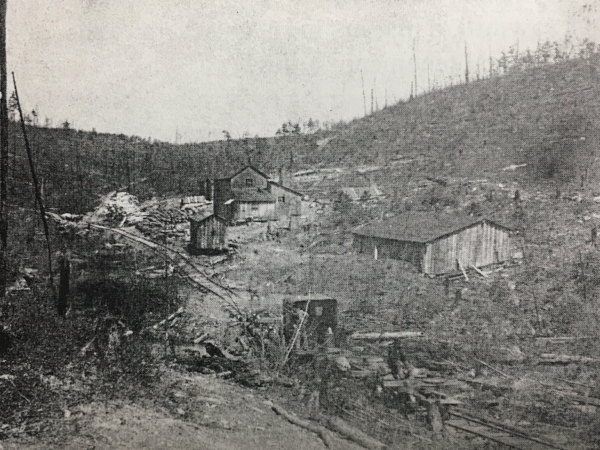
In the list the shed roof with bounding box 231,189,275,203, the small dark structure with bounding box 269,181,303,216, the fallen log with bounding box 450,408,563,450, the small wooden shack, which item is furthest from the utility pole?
the fallen log with bounding box 450,408,563,450

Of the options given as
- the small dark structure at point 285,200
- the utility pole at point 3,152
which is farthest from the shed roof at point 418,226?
the utility pole at point 3,152

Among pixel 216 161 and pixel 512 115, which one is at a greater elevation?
pixel 512 115

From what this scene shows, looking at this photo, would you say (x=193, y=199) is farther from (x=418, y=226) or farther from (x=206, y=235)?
(x=418, y=226)

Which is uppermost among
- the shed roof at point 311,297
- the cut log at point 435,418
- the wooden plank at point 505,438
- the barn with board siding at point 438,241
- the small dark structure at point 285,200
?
the small dark structure at point 285,200

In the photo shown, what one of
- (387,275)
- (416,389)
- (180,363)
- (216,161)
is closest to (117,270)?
(180,363)

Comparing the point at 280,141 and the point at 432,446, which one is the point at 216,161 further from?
the point at 432,446

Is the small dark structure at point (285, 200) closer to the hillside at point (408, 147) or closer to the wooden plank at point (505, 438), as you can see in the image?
the hillside at point (408, 147)

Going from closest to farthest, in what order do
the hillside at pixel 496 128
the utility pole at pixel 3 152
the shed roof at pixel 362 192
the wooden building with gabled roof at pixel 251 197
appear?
1. the hillside at pixel 496 128
2. the shed roof at pixel 362 192
3. the utility pole at pixel 3 152
4. the wooden building with gabled roof at pixel 251 197

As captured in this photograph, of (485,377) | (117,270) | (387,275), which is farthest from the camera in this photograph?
(117,270)
